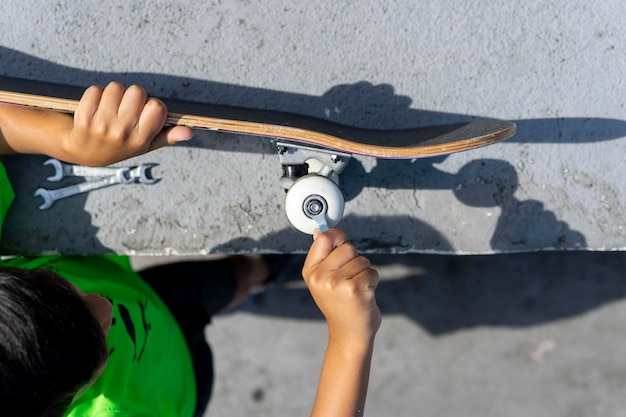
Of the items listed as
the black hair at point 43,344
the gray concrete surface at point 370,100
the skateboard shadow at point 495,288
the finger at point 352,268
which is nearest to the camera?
the black hair at point 43,344

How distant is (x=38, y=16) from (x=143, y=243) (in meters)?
0.51

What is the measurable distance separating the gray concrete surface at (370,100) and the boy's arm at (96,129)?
0.13 meters

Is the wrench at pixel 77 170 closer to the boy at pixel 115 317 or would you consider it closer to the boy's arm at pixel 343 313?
the boy at pixel 115 317

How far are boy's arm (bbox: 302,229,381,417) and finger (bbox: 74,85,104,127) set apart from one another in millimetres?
436

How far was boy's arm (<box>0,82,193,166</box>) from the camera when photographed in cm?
101

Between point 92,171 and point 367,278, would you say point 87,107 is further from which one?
point 367,278

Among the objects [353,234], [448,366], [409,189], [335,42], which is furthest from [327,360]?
[448,366]

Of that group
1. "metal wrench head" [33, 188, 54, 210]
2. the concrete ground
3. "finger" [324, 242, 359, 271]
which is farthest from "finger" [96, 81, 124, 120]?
the concrete ground

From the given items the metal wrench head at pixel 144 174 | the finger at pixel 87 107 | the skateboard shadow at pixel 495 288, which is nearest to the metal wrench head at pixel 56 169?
the metal wrench head at pixel 144 174

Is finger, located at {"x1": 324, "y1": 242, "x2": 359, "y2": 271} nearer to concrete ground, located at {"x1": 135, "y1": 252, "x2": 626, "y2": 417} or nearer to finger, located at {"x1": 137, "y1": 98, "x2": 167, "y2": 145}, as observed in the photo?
finger, located at {"x1": 137, "y1": 98, "x2": 167, "y2": 145}

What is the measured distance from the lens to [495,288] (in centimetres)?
176

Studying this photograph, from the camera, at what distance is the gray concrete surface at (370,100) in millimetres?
1172

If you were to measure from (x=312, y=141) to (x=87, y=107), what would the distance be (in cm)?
39

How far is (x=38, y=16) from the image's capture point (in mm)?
1206
